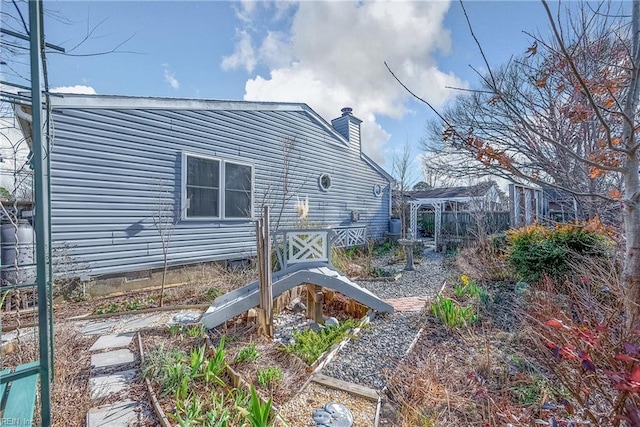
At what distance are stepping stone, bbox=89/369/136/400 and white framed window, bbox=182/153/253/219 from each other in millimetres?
4212

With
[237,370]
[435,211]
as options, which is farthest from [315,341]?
[435,211]

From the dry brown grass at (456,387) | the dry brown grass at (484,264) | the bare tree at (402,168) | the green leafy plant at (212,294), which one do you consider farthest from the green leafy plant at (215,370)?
the bare tree at (402,168)

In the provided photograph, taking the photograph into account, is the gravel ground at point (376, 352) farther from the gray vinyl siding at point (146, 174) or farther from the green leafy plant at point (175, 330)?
the gray vinyl siding at point (146, 174)

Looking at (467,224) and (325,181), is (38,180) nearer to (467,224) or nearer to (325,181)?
(325,181)

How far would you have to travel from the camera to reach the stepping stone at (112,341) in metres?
3.39

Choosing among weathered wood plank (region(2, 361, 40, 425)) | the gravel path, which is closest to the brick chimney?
the gravel path

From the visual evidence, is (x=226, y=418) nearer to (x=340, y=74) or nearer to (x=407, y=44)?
(x=407, y=44)

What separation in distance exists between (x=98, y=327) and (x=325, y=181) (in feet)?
24.8

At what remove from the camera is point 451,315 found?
4250mm

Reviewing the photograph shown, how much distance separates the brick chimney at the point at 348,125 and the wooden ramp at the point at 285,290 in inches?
293

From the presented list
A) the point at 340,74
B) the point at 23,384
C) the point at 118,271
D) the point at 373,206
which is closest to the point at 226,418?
the point at 23,384

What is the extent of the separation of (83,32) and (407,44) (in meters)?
4.32

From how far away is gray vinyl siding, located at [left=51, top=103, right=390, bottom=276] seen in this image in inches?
207

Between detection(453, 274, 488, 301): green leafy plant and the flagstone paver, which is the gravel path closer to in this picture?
the flagstone paver
